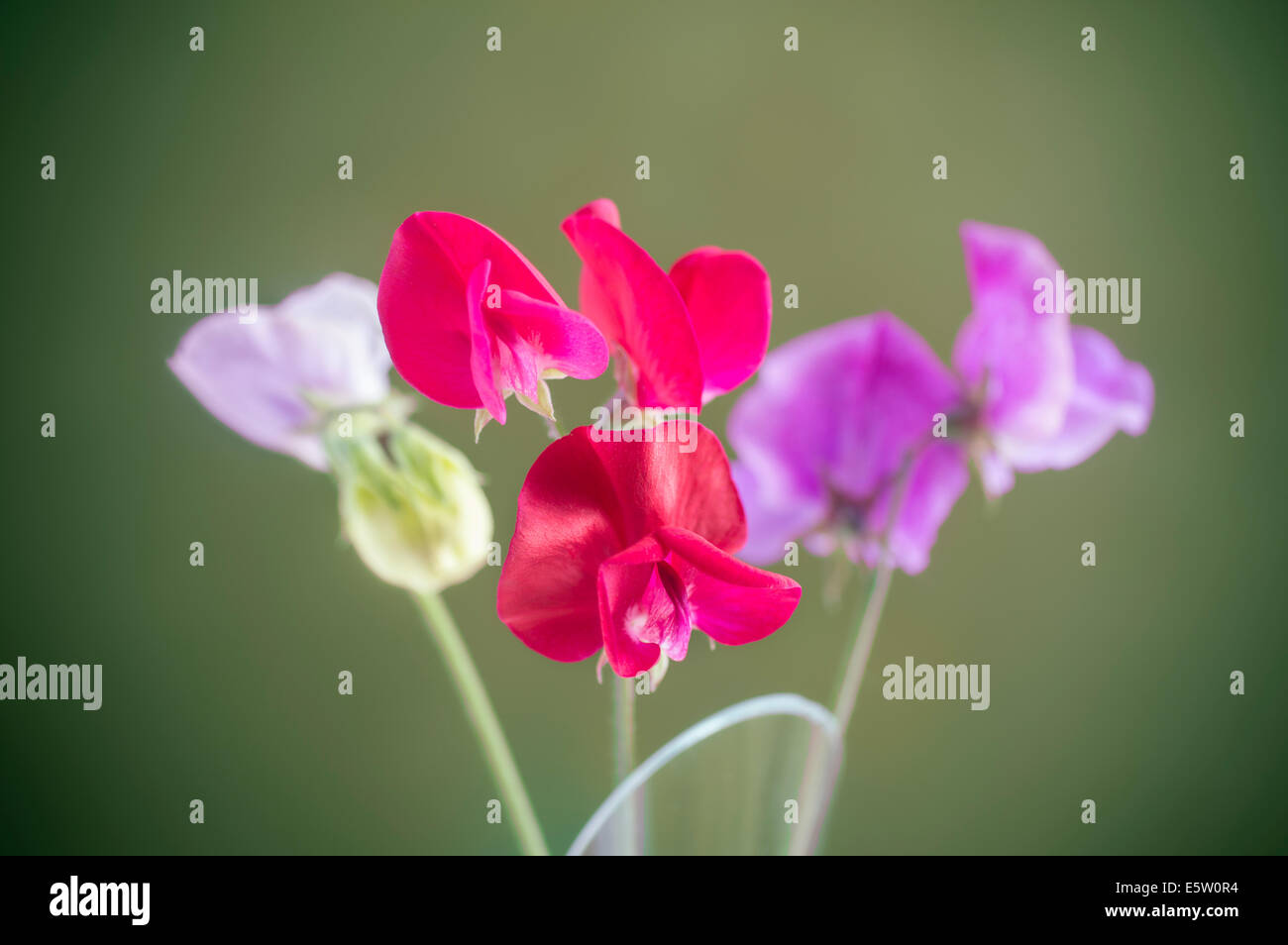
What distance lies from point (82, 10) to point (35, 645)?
477 millimetres

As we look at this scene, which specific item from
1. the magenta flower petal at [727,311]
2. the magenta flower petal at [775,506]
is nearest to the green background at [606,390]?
the magenta flower petal at [775,506]

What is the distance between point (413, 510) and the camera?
0.35 metres

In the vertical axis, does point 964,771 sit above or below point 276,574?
below

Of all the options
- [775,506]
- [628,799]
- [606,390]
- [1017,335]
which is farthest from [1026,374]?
[606,390]

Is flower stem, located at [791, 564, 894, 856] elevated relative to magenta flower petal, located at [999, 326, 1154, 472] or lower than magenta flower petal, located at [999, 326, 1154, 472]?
lower

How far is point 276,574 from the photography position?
0.78m

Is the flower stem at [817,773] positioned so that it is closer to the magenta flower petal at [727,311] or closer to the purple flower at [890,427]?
the purple flower at [890,427]

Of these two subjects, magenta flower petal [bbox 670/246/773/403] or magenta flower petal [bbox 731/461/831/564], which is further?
magenta flower petal [bbox 731/461/831/564]

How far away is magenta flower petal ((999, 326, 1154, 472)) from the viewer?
410 millimetres

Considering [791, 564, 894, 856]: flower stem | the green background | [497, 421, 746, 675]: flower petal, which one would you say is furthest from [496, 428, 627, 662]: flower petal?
the green background

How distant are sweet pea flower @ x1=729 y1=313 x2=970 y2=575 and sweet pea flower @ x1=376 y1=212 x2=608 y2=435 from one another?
0.49ft

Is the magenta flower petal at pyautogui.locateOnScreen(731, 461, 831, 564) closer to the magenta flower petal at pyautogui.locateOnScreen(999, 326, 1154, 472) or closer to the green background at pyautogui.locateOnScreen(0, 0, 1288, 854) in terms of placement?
the magenta flower petal at pyautogui.locateOnScreen(999, 326, 1154, 472)

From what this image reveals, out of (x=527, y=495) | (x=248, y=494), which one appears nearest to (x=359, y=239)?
(x=248, y=494)
